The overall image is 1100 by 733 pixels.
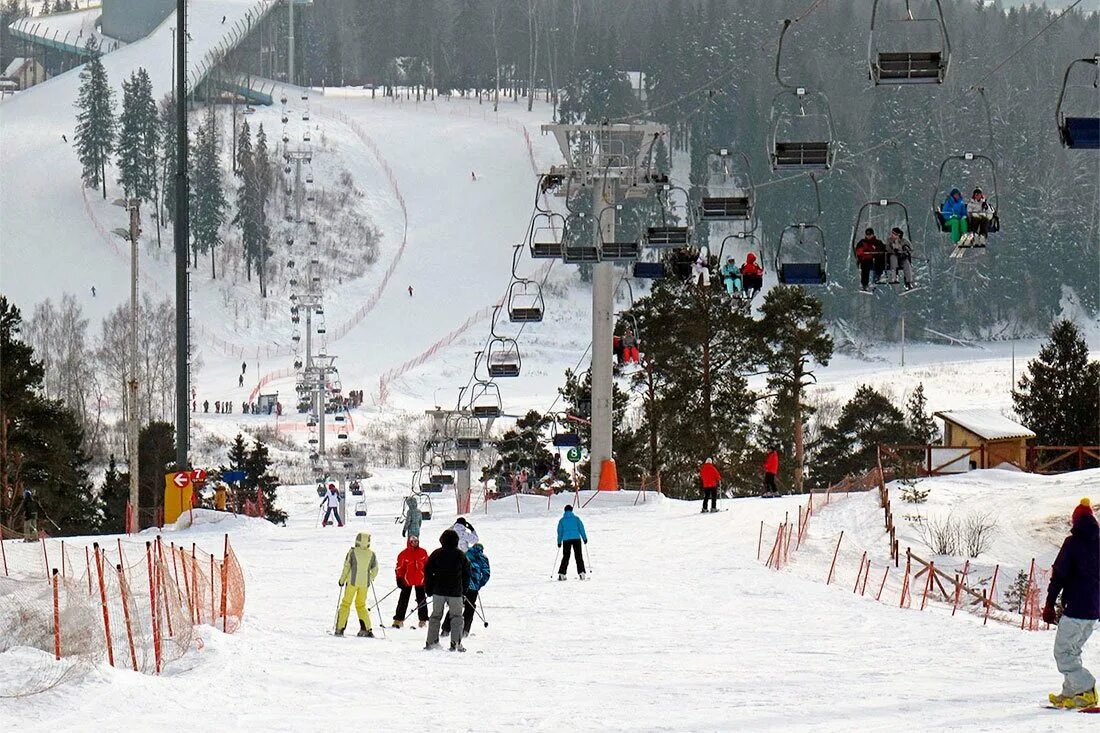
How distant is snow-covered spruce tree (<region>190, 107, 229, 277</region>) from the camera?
381 feet

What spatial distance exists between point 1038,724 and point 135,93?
4599 inches

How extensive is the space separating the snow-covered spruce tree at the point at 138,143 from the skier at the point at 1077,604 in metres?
112

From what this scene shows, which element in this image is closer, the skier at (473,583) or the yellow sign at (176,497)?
the skier at (473,583)

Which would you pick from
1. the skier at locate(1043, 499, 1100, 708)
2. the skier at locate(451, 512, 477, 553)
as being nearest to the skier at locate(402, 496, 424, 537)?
the skier at locate(451, 512, 477, 553)

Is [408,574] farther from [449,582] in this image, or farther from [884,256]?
[884,256]

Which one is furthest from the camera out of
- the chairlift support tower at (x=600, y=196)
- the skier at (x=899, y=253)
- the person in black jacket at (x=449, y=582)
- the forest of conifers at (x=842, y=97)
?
the forest of conifers at (x=842, y=97)

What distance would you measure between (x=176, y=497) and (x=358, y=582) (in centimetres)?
1855

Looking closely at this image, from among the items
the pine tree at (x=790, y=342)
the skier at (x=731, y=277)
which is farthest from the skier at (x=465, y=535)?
the pine tree at (x=790, y=342)

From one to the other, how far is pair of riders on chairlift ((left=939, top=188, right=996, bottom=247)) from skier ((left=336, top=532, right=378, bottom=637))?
907 centimetres

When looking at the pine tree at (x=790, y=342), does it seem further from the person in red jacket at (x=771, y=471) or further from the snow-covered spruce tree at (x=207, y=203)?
the snow-covered spruce tree at (x=207, y=203)

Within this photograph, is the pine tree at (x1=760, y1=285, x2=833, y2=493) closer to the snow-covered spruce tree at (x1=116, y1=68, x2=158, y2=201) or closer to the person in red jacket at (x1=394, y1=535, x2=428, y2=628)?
the person in red jacket at (x1=394, y1=535, x2=428, y2=628)

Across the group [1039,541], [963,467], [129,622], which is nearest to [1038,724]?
[129,622]

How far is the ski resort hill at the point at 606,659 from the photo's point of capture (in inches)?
492

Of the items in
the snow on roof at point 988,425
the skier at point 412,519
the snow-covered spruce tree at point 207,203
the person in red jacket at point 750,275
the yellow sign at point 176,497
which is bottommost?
the yellow sign at point 176,497
